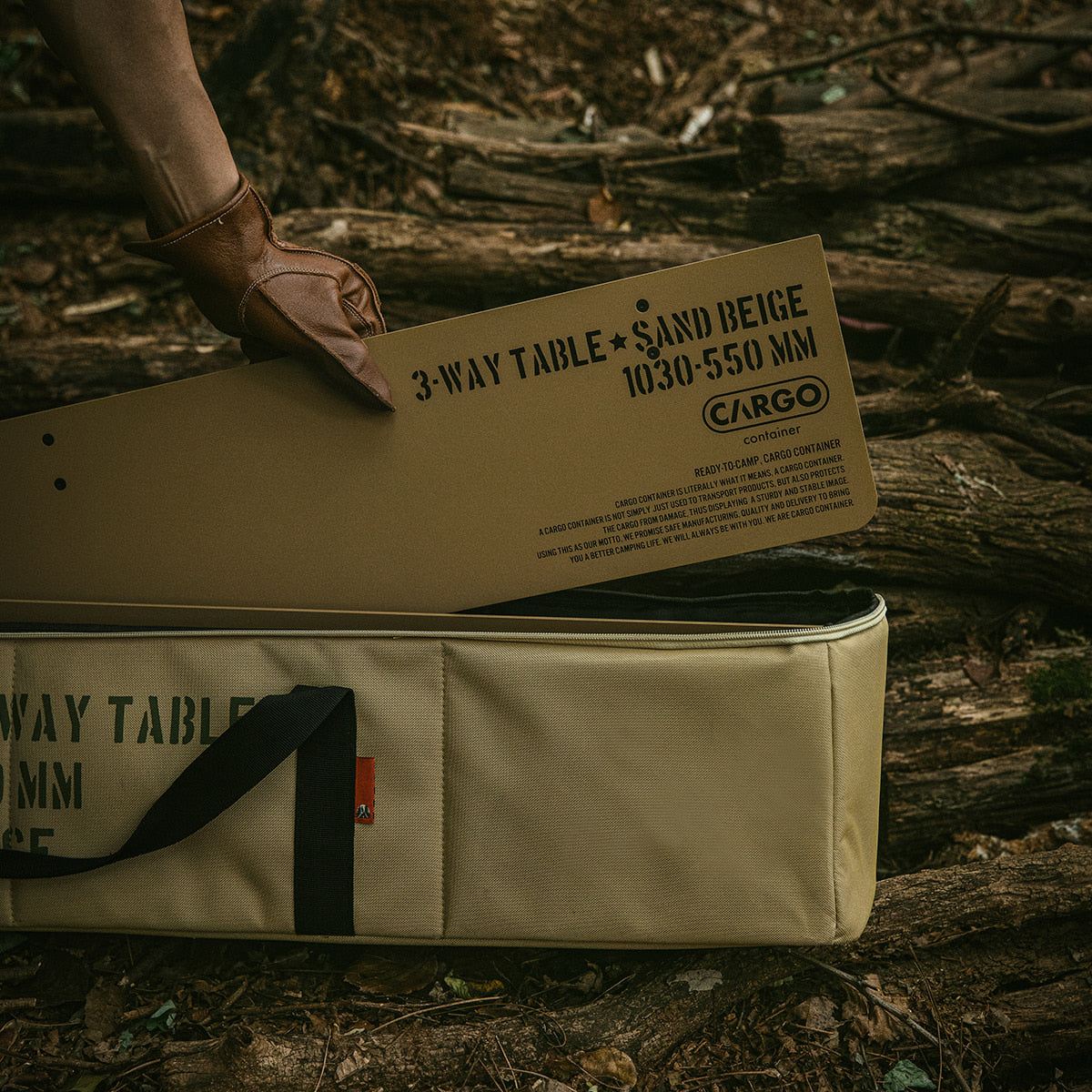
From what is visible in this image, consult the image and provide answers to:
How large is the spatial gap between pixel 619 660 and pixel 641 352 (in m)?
0.55

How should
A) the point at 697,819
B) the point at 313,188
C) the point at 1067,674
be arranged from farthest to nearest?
the point at 313,188 → the point at 1067,674 → the point at 697,819

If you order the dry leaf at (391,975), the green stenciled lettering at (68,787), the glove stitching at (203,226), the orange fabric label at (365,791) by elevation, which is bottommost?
the dry leaf at (391,975)

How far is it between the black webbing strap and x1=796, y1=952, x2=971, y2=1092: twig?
871 millimetres

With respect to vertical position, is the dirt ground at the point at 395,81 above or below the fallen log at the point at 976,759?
above

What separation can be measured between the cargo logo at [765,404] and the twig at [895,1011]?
3.25ft

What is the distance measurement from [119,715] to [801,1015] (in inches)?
53.4

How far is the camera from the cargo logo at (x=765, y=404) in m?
1.26

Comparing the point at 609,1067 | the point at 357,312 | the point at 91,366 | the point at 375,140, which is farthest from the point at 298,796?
the point at 375,140

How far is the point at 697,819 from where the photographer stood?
118cm

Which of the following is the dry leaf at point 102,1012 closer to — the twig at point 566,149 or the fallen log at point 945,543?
the fallen log at point 945,543

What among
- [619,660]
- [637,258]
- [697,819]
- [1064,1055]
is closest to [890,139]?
[637,258]

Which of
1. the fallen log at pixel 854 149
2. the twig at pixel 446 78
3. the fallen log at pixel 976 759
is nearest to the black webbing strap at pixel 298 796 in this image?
the fallen log at pixel 976 759

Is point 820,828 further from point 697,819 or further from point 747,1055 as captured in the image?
point 747,1055

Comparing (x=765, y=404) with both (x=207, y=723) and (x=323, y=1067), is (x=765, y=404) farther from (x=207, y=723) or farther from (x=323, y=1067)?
(x=323, y=1067)
